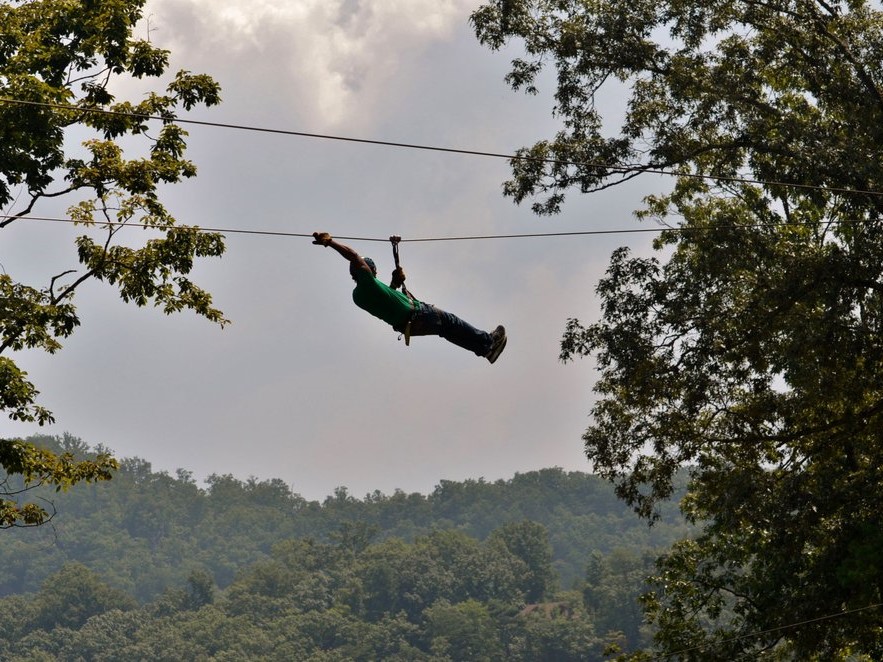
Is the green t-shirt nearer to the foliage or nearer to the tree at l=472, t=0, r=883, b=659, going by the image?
the tree at l=472, t=0, r=883, b=659

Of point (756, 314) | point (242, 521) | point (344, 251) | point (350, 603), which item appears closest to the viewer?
point (344, 251)

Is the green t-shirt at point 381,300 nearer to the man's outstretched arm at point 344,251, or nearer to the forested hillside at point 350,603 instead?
the man's outstretched arm at point 344,251

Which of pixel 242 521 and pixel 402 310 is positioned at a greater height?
pixel 242 521

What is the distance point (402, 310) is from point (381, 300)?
243mm

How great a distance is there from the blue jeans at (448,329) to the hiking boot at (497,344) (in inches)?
2.6

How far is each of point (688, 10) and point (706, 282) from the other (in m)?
3.93

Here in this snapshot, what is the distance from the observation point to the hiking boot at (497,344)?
11258mm

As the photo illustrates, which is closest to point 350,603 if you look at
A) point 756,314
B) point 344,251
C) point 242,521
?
point 242,521

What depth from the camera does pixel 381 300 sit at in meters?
9.94

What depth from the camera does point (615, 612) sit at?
91062 mm

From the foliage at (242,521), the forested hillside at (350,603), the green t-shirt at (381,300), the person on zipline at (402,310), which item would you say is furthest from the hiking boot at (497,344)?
the foliage at (242,521)

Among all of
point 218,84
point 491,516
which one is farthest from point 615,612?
point 218,84

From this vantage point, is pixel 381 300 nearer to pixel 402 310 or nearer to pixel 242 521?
pixel 402 310

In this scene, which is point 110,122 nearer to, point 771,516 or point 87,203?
point 87,203
